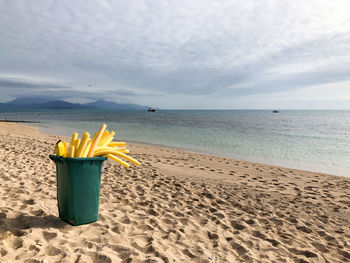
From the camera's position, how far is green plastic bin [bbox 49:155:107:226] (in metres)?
3.12

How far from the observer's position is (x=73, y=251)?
277 cm

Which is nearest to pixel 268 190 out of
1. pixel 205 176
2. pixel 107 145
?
pixel 205 176

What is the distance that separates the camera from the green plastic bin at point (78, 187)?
3119mm

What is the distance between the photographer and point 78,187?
10.5 ft

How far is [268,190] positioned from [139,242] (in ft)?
15.6

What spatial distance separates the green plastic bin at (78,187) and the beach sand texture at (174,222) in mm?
185

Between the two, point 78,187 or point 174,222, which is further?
point 174,222

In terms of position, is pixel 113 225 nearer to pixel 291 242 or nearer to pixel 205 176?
pixel 291 242

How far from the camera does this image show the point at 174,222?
13.0 feet

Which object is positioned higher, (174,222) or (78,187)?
(78,187)

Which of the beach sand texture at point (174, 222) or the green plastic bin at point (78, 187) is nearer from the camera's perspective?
the beach sand texture at point (174, 222)

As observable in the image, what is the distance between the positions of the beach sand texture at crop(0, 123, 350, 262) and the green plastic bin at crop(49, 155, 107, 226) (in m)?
0.19

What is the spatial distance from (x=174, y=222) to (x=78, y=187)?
171 cm

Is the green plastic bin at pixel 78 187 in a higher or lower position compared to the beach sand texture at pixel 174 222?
higher
